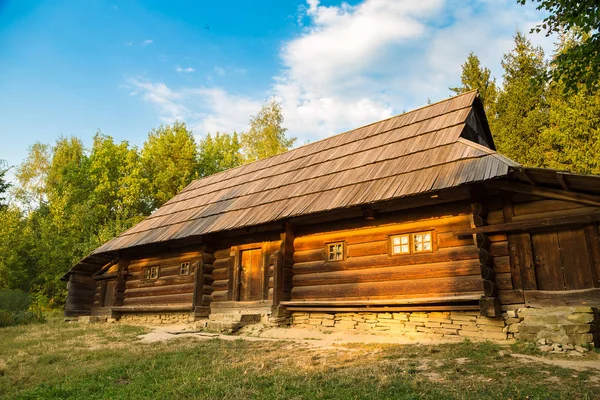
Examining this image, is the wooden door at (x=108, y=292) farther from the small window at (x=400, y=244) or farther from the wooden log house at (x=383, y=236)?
the small window at (x=400, y=244)

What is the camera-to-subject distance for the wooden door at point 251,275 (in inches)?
467

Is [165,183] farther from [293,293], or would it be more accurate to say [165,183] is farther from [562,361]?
[562,361]

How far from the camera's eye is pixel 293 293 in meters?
10.9

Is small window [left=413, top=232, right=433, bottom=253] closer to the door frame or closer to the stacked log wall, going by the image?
the door frame

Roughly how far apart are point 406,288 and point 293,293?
3.13 meters

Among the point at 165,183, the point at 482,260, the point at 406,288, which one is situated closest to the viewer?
the point at 482,260

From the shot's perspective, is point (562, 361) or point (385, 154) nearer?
point (562, 361)

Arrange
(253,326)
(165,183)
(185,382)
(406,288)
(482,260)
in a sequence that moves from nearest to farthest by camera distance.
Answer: (185,382), (482,260), (406,288), (253,326), (165,183)

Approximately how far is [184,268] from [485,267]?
371 inches

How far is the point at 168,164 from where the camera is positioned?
100 ft

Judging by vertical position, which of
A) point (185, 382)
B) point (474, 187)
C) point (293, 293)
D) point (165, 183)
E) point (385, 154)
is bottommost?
point (185, 382)

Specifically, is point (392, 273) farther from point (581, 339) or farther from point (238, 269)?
point (238, 269)

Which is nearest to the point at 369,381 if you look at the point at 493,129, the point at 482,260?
the point at 482,260

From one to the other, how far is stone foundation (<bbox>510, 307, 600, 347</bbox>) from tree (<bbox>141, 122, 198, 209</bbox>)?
85.5 feet
